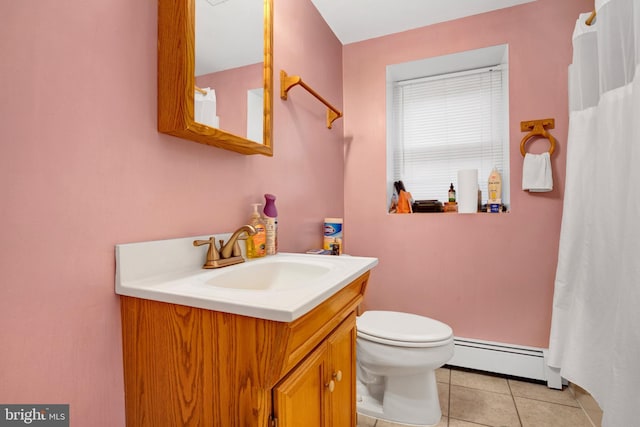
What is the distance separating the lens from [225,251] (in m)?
1.05

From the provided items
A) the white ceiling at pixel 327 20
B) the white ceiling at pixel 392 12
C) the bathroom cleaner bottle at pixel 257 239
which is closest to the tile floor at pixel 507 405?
the bathroom cleaner bottle at pixel 257 239

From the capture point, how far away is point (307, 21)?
1774 mm

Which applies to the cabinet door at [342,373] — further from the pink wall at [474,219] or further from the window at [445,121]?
the window at [445,121]

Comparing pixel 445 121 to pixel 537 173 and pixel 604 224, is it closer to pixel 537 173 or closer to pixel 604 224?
pixel 537 173

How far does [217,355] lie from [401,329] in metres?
1.04

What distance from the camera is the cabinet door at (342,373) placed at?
37.2 inches

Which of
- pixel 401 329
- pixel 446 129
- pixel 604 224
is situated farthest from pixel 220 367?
pixel 446 129

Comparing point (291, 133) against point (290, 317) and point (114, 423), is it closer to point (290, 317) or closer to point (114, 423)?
point (290, 317)

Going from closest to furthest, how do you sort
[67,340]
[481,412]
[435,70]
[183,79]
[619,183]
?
1. [67,340]
2. [183,79]
3. [619,183]
4. [481,412]
5. [435,70]

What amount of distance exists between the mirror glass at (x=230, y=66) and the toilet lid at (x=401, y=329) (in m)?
1.01

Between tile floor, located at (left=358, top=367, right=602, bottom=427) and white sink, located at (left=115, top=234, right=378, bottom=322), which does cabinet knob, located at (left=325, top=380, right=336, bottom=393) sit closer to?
white sink, located at (left=115, top=234, right=378, bottom=322)

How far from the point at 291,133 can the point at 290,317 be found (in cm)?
121

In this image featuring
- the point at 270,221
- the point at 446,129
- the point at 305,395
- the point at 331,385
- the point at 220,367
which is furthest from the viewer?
the point at 446,129

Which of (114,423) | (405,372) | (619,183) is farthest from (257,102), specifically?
(619,183)
